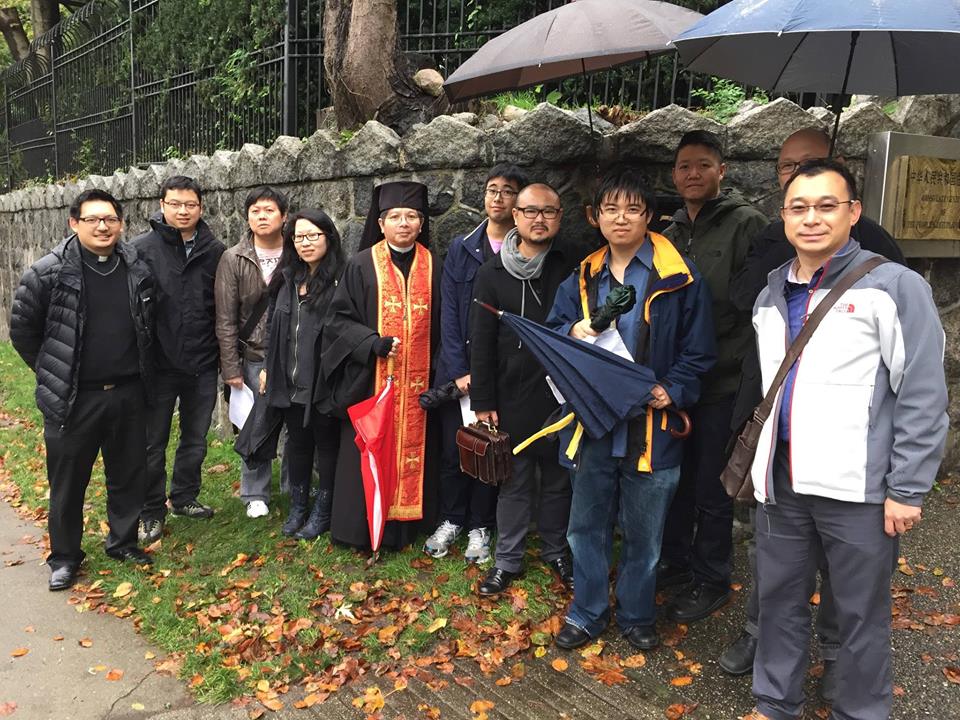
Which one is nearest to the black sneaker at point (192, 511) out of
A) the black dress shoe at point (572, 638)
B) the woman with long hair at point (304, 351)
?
the woman with long hair at point (304, 351)

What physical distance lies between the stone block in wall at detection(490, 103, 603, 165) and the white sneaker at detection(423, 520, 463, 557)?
220cm

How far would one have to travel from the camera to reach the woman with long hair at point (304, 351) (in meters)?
4.58

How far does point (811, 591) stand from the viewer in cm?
285

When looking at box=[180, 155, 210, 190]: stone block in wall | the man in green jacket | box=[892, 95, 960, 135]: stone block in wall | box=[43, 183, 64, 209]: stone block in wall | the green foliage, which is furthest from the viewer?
box=[43, 183, 64, 209]: stone block in wall

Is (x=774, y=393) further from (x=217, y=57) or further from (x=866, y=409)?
(x=217, y=57)

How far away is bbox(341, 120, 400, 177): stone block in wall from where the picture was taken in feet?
16.3

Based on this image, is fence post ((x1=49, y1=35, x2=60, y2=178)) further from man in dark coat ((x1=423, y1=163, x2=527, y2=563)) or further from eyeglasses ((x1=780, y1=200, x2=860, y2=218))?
eyeglasses ((x1=780, y1=200, x2=860, y2=218))

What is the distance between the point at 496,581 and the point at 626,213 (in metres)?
2.01

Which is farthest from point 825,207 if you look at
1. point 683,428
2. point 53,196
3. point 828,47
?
point 53,196

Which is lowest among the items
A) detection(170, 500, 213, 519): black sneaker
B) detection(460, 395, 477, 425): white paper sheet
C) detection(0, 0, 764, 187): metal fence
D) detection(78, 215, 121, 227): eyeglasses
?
detection(170, 500, 213, 519): black sneaker

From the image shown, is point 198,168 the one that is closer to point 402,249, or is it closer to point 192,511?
point 192,511

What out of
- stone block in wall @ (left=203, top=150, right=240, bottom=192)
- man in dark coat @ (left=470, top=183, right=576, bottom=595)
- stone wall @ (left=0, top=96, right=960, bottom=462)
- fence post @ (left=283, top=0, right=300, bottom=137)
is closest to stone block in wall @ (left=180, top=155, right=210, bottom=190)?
stone block in wall @ (left=203, top=150, right=240, bottom=192)

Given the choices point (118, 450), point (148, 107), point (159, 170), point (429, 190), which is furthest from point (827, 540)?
point (148, 107)

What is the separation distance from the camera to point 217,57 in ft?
26.5
